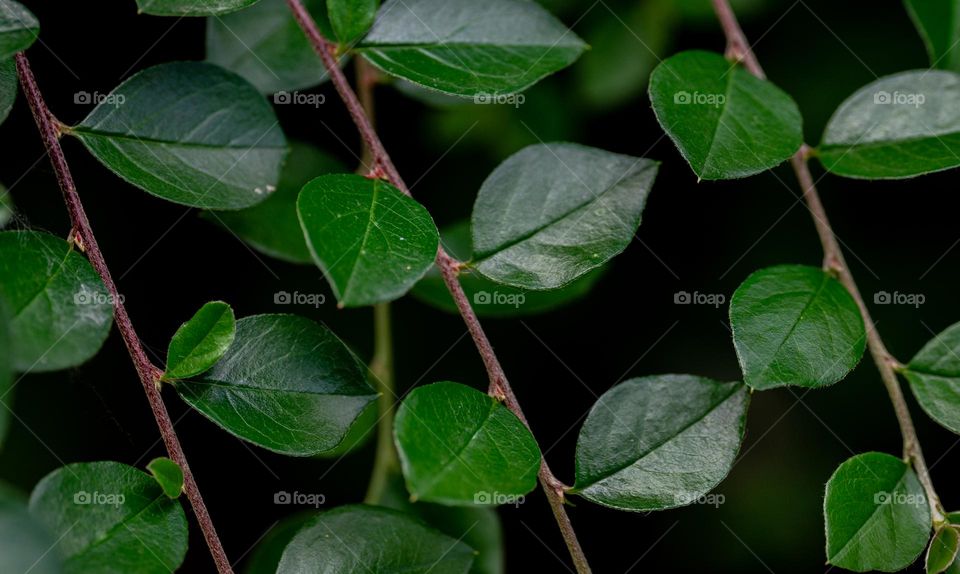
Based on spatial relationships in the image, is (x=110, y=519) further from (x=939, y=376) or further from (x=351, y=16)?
(x=939, y=376)

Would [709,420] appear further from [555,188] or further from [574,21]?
[574,21]

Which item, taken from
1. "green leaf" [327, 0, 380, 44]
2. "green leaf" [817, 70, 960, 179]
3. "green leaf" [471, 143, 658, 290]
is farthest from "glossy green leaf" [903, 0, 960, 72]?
"green leaf" [327, 0, 380, 44]

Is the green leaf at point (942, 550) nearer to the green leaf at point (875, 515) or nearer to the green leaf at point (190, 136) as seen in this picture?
the green leaf at point (875, 515)

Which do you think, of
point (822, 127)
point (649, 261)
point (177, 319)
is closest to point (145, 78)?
point (177, 319)

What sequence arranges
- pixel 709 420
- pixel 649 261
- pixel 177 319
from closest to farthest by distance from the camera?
1. pixel 709 420
2. pixel 177 319
3. pixel 649 261

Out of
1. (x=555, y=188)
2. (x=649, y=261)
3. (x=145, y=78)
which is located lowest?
(x=649, y=261)
